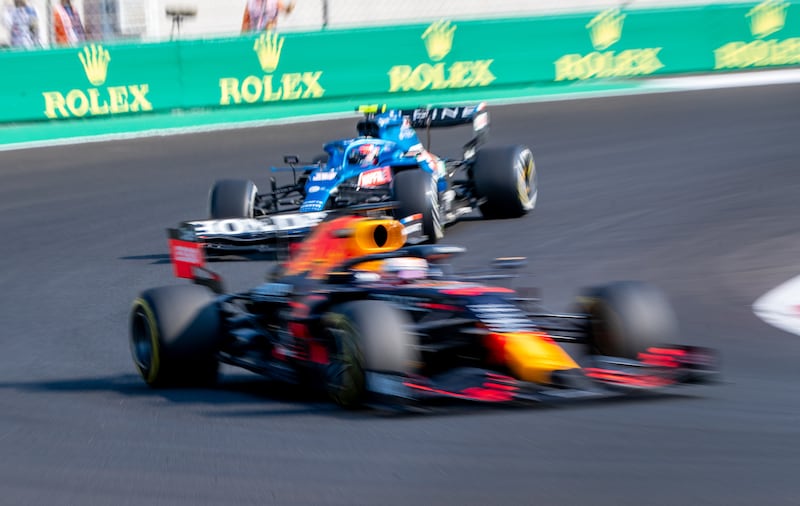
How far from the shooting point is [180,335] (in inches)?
262

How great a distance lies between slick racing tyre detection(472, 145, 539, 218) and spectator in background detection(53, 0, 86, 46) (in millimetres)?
8336

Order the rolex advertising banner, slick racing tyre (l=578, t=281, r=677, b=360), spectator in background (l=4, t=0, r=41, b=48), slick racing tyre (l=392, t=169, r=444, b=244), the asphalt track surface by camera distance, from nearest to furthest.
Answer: the asphalt track surface → slick racing tyre (l=578, t=281, r=677, b=360) → slick racing tyre (l=392, t=169, r=444, b=244) → the rolex advertising banner → spectator in background (l=4, t=0, r=41, b=48)

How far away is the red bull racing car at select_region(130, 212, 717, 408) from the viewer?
545cm

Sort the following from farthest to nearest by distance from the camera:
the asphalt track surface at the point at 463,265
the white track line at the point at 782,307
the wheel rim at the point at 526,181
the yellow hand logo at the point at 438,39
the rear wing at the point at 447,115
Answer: the yellow hand logo at the point at 438,39 → the wheel rim at the point at 526,181 → the rear wing at the point at 447,115 → the white track line at the point at 782,307 → the asphalt track surface at the point at 463,265

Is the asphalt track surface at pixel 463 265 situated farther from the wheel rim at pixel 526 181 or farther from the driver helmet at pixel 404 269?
the driver helmet at pixel 404 269

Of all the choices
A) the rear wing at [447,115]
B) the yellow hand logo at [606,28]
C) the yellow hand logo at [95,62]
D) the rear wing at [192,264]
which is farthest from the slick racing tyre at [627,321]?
the yellow hand logo at [606,28]

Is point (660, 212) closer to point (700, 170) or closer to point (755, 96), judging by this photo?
point (700, 170)

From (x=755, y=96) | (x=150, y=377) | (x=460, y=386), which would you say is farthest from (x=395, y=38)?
(x=460, y=386)

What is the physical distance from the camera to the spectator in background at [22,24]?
18.4m

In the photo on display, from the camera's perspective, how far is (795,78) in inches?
827

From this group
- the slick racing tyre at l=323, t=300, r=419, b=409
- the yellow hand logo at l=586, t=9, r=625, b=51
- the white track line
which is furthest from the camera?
the yellow hand logo at l=586, t=9, r=625, b=51

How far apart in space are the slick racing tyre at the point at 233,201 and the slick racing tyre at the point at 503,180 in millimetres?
2486

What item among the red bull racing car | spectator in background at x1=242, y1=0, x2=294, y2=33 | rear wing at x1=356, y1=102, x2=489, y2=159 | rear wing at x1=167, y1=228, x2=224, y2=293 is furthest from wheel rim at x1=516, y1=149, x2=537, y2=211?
spectator in background at x1=242, y1=0, x2=294, y2=33

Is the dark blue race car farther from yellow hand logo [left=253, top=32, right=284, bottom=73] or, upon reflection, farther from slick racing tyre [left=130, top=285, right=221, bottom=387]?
yellow hand logo [left=253, top=32, right=284, bottom=73]
